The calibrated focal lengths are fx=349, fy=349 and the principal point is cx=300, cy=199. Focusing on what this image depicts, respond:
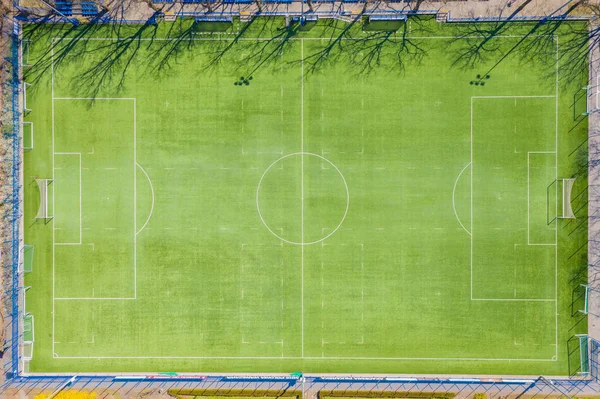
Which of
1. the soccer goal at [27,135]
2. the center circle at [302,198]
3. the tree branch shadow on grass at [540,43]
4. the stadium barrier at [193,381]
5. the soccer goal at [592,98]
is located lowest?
the stadium barrier at [193,381]

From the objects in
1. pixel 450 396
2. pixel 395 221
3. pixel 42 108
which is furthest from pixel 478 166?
pixel 42 108

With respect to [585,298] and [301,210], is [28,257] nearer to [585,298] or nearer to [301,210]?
[301,210]

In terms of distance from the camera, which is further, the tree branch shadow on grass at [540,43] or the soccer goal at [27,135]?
the soccer goal at [27,135]

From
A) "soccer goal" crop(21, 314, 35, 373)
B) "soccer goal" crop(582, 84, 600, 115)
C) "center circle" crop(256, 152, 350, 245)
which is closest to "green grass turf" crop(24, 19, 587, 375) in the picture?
"center circle" crop(256, 152, 350, 245)

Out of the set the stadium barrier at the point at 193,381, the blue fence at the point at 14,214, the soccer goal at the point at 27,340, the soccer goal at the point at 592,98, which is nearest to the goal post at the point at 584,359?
the stadium barrier at the point at 193,381

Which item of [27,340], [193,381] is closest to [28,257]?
[27,340]

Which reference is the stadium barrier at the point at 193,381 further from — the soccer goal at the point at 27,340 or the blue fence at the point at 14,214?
the soccer goal at the point at 27,340
